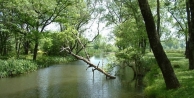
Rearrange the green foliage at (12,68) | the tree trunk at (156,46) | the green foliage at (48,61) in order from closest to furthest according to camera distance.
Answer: the tree trunk at (156,46) → the green foliage at (12,68) → the green foliage at (48,61)

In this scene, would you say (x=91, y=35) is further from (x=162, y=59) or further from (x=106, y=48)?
(x=162, y=59)

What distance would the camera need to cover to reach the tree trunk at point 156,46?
30.6 ft

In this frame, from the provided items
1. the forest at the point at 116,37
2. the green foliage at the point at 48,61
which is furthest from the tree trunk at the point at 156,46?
the green foliage at the point at 48,61

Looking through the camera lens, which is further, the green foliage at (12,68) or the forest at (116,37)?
the green foliage at (12,68)

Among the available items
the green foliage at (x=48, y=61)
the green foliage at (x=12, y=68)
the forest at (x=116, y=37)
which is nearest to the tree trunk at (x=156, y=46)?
the forest at (x=116, y=37)

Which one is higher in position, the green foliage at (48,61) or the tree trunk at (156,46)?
the tree trunk at (156,46)

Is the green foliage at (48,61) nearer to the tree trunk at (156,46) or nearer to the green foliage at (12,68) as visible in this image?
the green foliage at (12,68)

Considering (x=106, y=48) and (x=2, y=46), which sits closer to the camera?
(x=106, y=48)

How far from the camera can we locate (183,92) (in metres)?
9.42

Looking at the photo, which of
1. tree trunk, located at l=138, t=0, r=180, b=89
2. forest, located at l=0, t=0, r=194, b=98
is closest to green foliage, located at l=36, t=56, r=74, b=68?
forest, located at l=0, t=0, r=194, b=98

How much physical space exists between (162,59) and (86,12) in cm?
4177

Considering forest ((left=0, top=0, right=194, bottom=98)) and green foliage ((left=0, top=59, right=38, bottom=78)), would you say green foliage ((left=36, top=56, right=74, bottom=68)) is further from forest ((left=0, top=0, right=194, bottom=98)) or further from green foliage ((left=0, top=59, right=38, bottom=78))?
green foliage ((left=0, top=59, right=38, bottom=78))

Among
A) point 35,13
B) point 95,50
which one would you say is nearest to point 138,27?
point 35,13

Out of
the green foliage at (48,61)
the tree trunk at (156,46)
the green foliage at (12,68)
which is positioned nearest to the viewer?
the tree trunk at (156,46)
